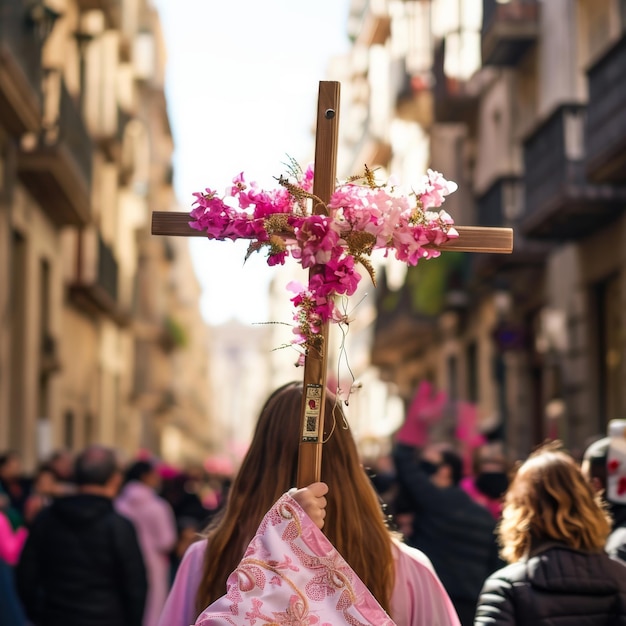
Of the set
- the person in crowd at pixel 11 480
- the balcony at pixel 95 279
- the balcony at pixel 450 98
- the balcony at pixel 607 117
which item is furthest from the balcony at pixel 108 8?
the person in crowd at pixel 11 480

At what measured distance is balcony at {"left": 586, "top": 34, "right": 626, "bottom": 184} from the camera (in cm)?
1320

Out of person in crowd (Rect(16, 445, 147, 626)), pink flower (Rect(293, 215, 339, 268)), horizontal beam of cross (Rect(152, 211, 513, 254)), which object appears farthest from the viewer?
person in crowd (Rect(16, 445, 147, 626))

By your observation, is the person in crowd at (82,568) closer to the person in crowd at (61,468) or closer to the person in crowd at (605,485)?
the person in crowd at (605,485)

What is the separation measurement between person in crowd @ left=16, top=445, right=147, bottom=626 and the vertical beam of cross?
3.80 meters

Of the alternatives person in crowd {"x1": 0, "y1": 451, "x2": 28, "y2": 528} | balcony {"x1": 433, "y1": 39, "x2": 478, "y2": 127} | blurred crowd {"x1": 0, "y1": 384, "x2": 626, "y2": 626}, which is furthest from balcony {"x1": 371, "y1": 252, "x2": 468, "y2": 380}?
person in crowd {"x1": 0, "y1": 451, "x2": 28, "y2": 528}

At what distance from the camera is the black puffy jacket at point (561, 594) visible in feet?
13.9

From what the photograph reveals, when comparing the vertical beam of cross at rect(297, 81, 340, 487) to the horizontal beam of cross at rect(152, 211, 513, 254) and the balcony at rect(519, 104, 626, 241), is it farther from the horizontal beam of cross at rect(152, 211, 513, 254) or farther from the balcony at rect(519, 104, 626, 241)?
the balcony at rect(519, 104, 626, 241)

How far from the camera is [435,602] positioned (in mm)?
3686

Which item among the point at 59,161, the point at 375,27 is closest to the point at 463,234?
the point at 59,161

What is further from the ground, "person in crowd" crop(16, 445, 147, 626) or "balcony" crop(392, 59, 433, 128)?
"balcony" crop(392, 59, 433, 128)

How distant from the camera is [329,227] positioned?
337cm

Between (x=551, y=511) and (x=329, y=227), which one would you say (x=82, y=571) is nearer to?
(x=551, y=511)

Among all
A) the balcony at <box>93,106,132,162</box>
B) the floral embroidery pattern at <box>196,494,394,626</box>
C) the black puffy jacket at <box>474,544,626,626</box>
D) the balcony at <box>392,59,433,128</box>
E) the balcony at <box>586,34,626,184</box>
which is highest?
the balcony at <box>392,59,433,128</box>

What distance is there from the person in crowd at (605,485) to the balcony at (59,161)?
12350mm
